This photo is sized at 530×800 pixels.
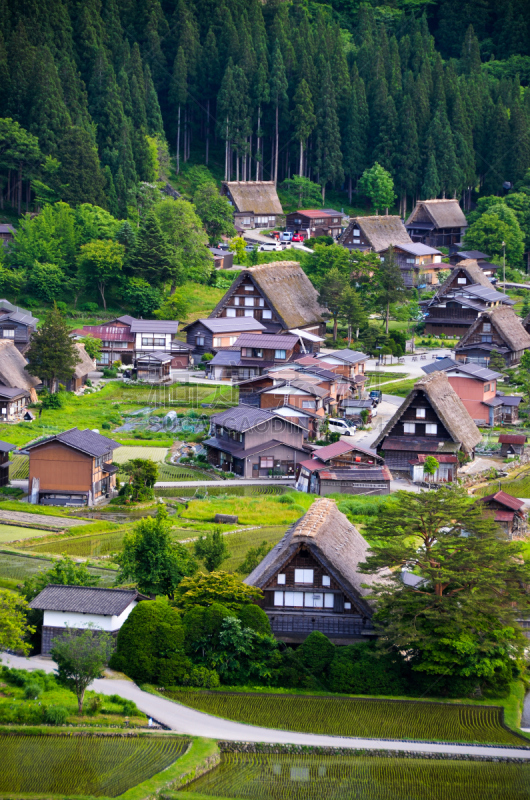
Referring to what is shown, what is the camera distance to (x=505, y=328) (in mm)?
55312

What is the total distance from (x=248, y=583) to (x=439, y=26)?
9966 centimetres

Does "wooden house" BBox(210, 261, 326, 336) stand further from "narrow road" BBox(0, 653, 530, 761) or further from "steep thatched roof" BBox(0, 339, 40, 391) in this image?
"narrow road" BBox(0, 653, 530, 761)

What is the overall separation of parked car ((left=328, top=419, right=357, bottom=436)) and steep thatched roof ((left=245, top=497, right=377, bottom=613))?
55.7ft

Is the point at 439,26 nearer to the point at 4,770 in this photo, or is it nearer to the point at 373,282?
the point at 373,282

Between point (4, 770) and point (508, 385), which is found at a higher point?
point (508, 385)

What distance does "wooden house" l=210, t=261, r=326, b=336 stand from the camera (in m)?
58.6

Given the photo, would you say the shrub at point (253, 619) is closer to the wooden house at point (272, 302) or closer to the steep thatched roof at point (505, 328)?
the steep thatched roof at point (505, 328)

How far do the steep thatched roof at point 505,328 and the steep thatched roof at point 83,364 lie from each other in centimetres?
1705

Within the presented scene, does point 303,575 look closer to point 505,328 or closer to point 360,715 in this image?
point 360,715

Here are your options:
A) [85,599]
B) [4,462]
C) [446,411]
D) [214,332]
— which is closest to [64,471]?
[4,462]

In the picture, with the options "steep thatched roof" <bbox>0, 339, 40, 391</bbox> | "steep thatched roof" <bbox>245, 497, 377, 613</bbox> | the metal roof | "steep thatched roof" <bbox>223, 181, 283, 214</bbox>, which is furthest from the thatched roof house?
"steep thatched roof" <bbox>223, 181, 283, 214</bbox>

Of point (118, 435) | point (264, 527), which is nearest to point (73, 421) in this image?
point (118, 435)

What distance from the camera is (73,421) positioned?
152ft

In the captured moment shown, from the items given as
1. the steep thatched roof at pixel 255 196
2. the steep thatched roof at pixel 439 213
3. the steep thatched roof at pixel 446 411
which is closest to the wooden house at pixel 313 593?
the steep thatched roof at pixel 446 411
